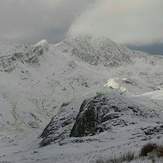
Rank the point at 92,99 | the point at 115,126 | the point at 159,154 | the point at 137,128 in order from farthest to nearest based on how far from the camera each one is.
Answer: the point at 92,99 → the point at 115,126 → the point at 137,128 → the point at 159,154

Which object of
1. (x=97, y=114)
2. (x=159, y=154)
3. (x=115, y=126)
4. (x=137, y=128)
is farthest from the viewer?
(x=97, y=114)

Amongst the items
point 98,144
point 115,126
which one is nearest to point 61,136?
point 115,126

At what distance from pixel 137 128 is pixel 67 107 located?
1738 inches

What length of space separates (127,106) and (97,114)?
15.3 ft

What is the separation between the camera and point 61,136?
72.7 meters

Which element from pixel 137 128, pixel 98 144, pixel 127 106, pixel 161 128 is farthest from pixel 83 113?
pixel 98 144

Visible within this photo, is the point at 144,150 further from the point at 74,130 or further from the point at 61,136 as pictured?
the point at 61,136

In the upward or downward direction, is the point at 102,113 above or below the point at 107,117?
above

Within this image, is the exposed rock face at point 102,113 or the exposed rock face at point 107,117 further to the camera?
the exposed rock face at point 102,113

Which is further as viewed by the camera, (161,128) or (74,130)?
(74,130)

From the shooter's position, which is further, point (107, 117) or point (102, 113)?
point (102, 113)

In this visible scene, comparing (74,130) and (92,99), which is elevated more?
(92,99)

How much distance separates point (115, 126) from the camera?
188ft

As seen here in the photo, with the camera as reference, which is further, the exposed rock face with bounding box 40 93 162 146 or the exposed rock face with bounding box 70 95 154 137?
the exposed rock face with bounding box 70 95 154 137
